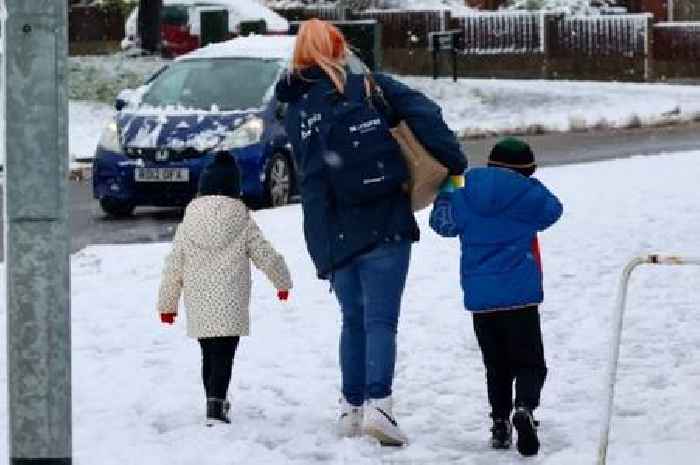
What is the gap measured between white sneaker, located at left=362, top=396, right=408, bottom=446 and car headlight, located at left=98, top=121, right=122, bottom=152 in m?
9.94

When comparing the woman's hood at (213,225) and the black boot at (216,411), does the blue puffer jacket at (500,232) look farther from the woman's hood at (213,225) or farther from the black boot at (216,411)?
the black boot at (216,411)

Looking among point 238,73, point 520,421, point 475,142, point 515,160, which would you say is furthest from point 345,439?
point 475,142

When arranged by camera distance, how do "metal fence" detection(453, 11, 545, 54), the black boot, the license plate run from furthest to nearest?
"metal fence" detection(453, 11, 545, 54)
the license plate
the black boot

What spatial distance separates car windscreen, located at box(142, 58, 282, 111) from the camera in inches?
715

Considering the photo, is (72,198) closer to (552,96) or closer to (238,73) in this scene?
(238,73)

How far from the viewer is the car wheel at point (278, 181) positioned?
690 inches

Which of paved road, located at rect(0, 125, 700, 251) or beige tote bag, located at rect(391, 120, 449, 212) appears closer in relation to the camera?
beige tote bag, located at rect(391, 120, 449, 212)

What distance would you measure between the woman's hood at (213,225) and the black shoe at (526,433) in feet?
4.75

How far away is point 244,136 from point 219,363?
914cm

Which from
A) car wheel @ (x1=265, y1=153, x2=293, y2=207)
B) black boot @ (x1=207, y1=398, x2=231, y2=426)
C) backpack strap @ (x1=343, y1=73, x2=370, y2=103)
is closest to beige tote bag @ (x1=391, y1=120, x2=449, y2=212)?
backpack strap @ (x1=343, y1=73, x2=370, y2=103)

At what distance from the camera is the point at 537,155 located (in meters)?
23.8

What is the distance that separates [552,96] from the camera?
3397 centimetres

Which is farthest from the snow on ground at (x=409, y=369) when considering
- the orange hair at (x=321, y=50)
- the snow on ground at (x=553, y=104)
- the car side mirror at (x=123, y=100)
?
the snow on ground at (x=553, y=104)

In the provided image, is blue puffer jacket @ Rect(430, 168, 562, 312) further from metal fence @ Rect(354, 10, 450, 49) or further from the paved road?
metal fence @ Rect(354, 10, 450, 49)
